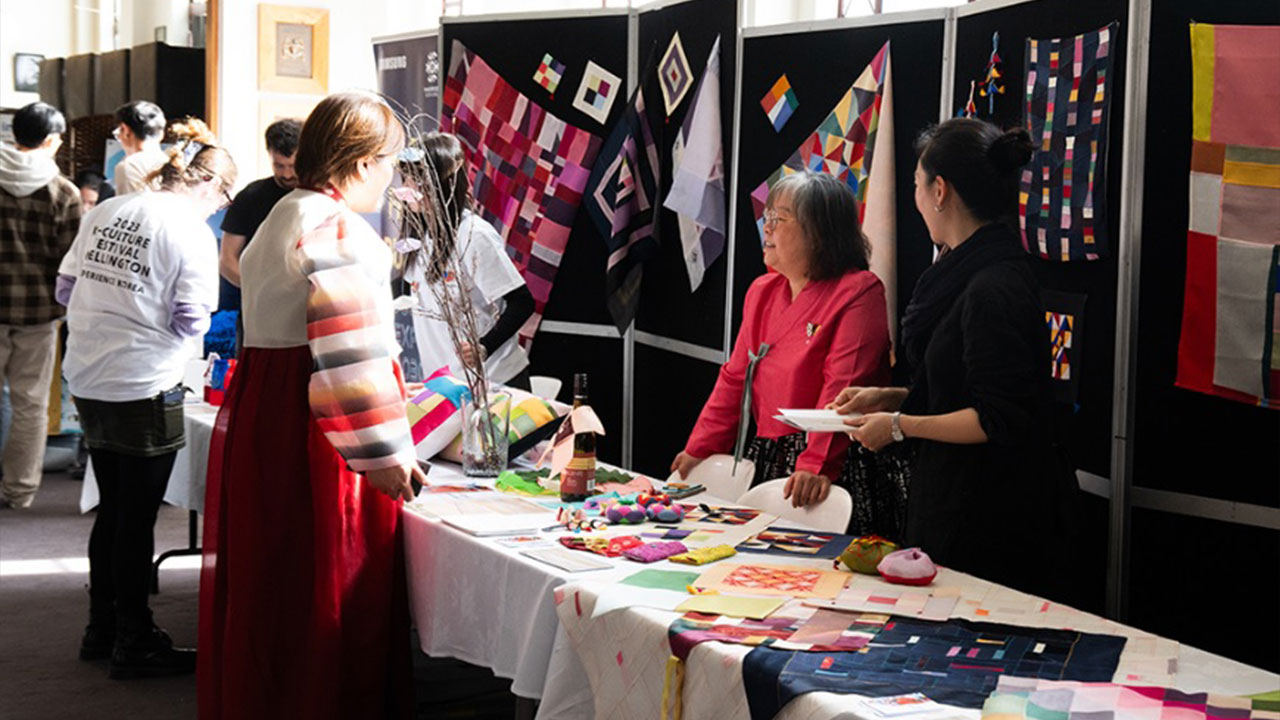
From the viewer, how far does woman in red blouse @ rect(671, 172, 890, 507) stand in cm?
313

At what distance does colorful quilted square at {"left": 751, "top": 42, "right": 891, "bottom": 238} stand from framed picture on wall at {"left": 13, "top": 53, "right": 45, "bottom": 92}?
794 centimetres

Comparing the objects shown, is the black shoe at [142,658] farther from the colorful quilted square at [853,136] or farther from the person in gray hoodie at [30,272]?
the person in gray hoodie at [30,272]

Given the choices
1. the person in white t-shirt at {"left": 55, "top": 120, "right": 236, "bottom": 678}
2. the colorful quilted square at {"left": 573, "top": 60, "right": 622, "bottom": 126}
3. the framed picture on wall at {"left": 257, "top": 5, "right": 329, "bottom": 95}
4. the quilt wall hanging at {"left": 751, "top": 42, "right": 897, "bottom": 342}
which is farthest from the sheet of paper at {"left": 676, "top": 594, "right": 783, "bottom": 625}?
the framed picture on wall at {"left": 257, "top": 5, "right": 329, "bottom": 95}

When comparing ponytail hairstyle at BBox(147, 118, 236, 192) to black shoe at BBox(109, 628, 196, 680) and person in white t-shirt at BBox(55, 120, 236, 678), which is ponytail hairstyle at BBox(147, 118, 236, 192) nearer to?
person in white t-shirt at BBox(55, 120, 236, 678)

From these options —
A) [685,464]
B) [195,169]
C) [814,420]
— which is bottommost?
[685,464]

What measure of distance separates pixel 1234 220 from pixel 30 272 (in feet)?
15.8

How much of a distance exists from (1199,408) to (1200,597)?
15.9 inches

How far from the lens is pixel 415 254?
420cm

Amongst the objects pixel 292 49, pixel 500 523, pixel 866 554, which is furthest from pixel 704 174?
pixel 292 49

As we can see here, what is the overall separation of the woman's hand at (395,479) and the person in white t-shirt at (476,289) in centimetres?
126

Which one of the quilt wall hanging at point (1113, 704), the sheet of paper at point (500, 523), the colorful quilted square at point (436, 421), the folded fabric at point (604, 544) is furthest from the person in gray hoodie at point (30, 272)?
the quilt wall hanging at point (1113, 704)

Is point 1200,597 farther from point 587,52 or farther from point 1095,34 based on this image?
point 587,52

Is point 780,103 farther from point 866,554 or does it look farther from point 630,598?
point 630,598

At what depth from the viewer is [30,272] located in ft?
19.3
